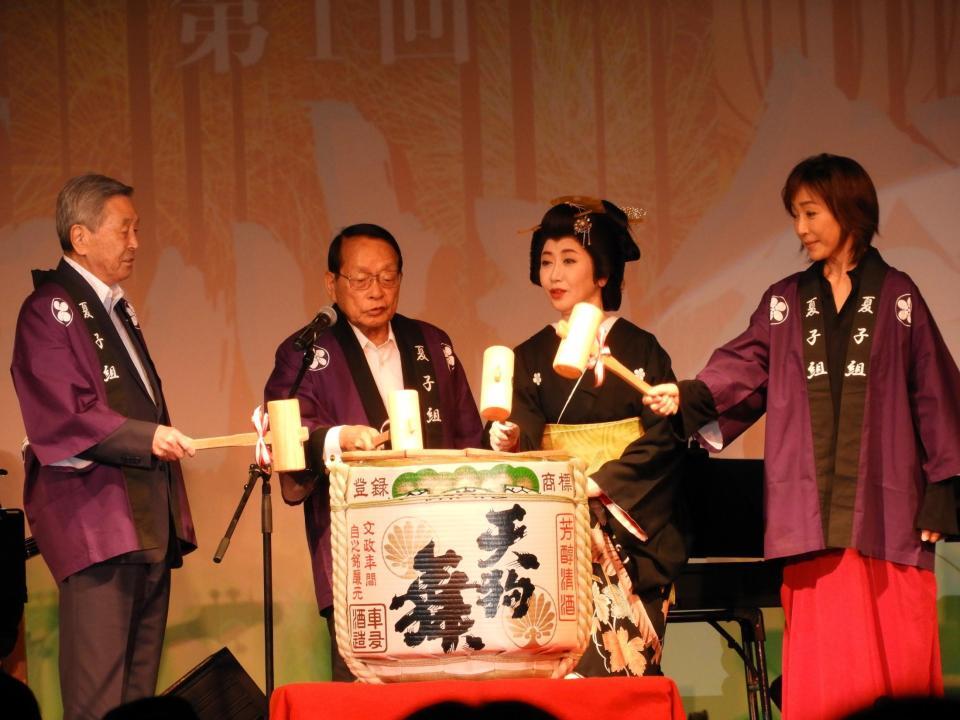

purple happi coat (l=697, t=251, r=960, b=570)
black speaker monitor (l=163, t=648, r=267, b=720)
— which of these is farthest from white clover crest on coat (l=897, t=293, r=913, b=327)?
black speaker monitor (l=163, t=648, r=267, b=720)

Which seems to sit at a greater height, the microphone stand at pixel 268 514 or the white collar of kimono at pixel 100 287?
the white collar of kimono at pixel 100 287

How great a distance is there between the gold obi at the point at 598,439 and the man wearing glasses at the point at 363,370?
58cm

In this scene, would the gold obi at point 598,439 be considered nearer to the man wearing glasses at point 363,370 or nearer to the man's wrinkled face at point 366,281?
the man wearing glasses at point 363,370

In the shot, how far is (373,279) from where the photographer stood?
15.3 feet

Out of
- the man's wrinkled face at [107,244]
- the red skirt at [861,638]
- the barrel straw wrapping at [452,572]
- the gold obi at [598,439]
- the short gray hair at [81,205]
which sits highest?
the short gray hair at [81,205]

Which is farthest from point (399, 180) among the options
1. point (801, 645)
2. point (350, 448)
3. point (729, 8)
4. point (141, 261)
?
point (801, 645)

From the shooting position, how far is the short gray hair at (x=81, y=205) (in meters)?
4.42

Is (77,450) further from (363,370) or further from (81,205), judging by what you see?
(363,370)

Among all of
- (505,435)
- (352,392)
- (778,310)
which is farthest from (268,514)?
(778,310)

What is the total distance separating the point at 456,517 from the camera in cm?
295

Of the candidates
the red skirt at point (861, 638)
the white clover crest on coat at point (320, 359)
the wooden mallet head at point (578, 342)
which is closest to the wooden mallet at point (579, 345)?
the wooden mallet head at point (578, 342)

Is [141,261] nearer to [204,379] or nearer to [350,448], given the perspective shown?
[204,379]

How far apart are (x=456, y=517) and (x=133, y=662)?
1893 millimetres

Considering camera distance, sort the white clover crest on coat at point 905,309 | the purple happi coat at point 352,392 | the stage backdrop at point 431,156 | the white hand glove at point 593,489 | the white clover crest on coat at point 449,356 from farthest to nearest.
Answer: the stage backdrop at point 431,156, the white clover crest on coat at point 449,356, the purple happi coat at point 352,392, the white clover crest on coat at point 905,309, the white hand glove at point 593,489
